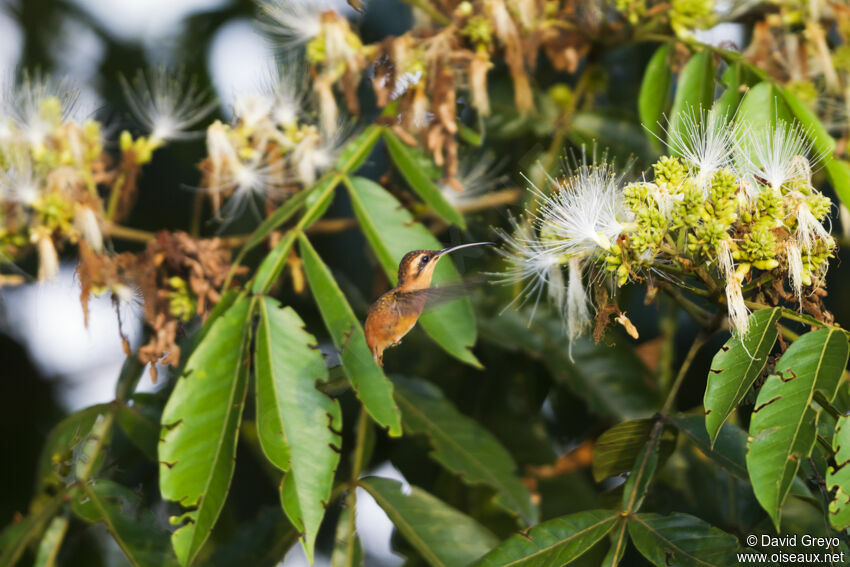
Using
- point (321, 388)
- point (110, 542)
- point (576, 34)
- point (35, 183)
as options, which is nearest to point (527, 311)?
point (576, 34)

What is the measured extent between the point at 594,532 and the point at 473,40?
1.22 metres

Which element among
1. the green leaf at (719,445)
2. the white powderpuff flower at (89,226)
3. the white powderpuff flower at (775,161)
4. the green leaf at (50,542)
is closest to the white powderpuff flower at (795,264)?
the white powderpuff flower at (775,161)

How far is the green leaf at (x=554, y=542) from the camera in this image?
1.39 m

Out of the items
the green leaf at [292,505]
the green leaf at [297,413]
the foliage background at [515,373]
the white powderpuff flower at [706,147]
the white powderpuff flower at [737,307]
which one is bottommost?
the foliage background at [515,373]

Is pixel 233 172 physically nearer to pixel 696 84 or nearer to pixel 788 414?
pixel 696 84

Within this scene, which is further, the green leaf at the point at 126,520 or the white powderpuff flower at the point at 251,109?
the white powderpuff flower at the point at 251,109

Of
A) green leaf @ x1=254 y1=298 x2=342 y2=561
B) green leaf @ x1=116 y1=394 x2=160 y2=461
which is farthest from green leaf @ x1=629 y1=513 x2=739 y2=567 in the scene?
green leaf @ x1=116 y1=394 x2=160 y2=461

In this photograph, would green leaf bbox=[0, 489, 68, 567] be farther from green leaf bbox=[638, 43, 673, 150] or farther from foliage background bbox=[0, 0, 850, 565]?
green leaf bbox=[638, 43, 673, 150]

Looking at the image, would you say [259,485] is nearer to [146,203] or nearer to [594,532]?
[146,203]

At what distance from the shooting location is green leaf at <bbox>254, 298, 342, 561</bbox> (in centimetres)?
141

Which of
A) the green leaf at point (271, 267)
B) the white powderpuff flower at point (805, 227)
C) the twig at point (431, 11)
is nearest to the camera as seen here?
the white powderpuff flower at point (805, 227)

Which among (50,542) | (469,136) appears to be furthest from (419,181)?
(50,542)

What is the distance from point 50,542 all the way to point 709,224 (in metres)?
1.51

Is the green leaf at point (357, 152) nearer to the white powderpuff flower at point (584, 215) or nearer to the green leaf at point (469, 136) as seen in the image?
the green leaf at point (469, 136)
